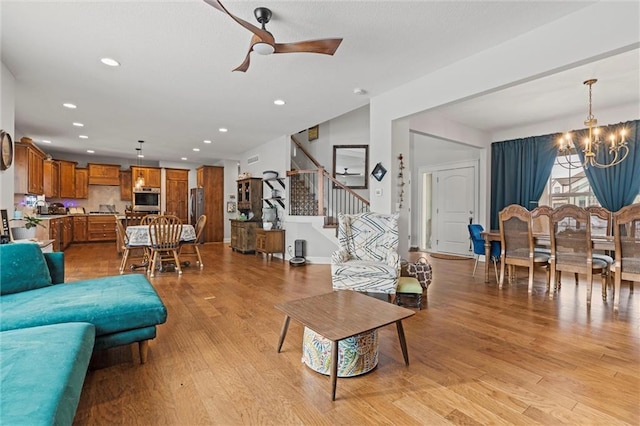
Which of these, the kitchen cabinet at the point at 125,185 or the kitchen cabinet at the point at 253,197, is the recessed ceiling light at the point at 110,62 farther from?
the kitchen cabinet at the point at 125,185

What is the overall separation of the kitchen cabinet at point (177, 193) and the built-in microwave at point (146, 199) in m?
0.32

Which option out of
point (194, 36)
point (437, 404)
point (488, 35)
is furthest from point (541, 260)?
point (194, 36)

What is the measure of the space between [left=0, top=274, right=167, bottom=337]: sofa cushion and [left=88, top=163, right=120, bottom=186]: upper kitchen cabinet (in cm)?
838

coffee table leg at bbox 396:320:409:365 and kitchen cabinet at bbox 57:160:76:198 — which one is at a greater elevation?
kitchen cabinet at bbox 57:160:76:198

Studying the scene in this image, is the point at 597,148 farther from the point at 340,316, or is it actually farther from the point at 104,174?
the point at 104,174

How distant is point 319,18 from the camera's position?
2586 mm

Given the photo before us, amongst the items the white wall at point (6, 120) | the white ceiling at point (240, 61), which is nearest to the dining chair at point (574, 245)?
the white ceiling at point (240, 61)

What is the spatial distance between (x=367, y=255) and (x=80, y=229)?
8964 mm

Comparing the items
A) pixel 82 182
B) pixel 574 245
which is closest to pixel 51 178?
pixel 82 182

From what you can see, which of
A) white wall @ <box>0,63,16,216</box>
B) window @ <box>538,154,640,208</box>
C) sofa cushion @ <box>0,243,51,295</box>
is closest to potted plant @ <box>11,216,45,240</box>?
white wall @ <box>0,63,16,216</box>

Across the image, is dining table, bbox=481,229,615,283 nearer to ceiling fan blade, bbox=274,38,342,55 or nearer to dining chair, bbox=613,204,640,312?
dining chair, bbox=613,204,640,312

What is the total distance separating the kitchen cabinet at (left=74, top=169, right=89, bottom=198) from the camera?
29.2 feet

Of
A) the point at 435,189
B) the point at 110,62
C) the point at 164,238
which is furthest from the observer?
the point at 435,189

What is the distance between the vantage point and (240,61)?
334 cm
